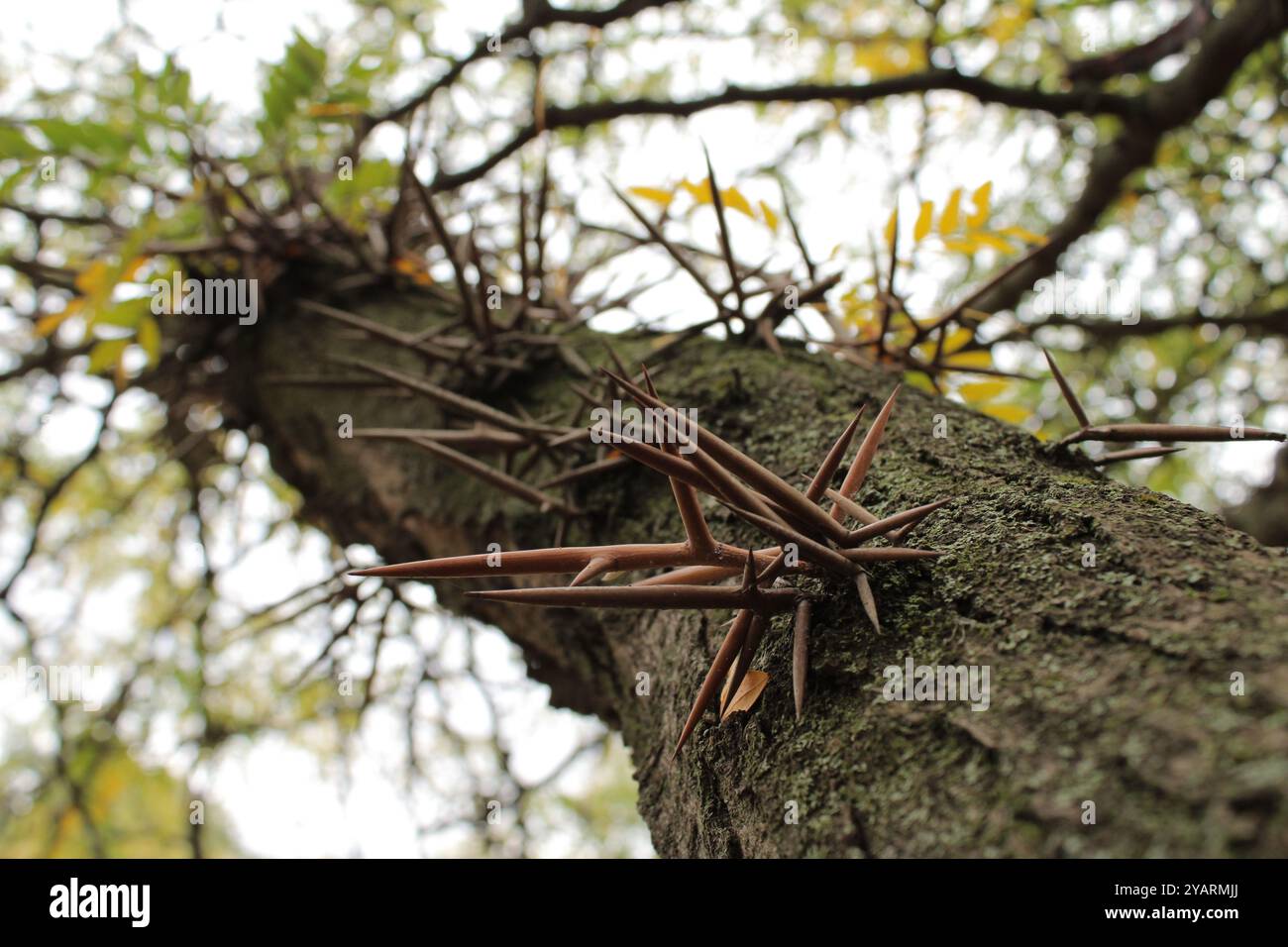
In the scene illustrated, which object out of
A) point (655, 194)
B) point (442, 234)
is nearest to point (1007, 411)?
point (655, 194)

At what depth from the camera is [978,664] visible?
0.74 metres

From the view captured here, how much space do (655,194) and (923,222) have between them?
54 cm

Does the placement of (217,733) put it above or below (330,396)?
below

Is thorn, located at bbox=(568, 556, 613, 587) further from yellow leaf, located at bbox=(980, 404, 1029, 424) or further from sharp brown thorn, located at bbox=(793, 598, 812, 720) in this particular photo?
yellow leaf, located at bbox=(980, 404, 1029, 424)

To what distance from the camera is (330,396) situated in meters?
2.15

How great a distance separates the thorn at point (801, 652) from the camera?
750 millimetres

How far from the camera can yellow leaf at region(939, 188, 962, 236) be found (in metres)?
→ 1.65

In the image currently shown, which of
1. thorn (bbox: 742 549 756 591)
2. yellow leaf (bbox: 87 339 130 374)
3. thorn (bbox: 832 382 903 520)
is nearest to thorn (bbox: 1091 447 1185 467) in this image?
thorn (bbox: 832 382 903 520)

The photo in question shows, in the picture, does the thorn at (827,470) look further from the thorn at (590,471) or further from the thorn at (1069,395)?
the thorn at (590,471)

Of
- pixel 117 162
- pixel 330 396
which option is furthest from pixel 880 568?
pixel 117 162

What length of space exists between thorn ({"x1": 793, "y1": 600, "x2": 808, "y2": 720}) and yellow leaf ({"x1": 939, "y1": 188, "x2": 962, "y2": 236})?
1119 millimetres
